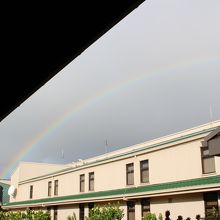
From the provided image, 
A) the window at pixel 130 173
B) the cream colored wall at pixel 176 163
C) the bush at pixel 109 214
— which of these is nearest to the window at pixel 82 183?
the window at pixel 130 173

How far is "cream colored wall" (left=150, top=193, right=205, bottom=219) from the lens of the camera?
765 inches

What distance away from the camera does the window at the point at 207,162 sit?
19.6 metres

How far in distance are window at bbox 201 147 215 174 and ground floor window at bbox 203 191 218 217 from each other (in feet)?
4.28

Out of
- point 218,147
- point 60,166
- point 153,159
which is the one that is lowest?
point 218,147

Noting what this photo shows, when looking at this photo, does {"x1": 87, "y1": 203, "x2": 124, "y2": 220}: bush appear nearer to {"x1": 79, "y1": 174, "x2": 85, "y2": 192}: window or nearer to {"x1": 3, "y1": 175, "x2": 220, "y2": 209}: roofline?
{"x1": 3, "y1": 175, "x2": 220, "y2": 209}: roofline

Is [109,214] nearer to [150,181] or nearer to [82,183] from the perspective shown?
[150,181]

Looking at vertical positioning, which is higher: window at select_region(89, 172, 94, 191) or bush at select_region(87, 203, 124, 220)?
window at select_region(89, 172, 94, 191)

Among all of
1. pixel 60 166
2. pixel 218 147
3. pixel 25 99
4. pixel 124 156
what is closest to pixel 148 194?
pixel 124 156

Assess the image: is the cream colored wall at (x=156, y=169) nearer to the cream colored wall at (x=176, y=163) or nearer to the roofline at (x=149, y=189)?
the cream colored wall at (x=176, y=163)

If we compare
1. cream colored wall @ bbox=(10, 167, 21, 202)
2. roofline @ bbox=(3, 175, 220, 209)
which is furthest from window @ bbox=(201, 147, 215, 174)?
cream colored wall @ bbox=(10, 167, 21, 202)

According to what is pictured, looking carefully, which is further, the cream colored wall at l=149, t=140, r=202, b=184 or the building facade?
the cream colored wall at l=149, t=140, r=202, b=184

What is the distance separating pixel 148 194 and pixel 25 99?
20.4 meters

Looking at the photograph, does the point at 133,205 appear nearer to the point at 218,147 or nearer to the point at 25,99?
the point at 218,147

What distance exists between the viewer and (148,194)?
2239 centimetres
